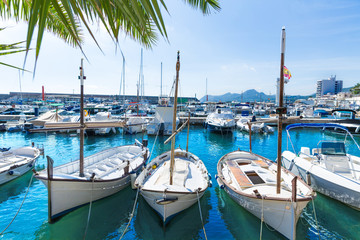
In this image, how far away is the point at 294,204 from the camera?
7.39 meters

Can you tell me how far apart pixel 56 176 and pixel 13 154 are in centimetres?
1043

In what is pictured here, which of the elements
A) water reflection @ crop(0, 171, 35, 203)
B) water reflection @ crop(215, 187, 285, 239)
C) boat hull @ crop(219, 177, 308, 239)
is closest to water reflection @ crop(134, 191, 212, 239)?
water reflection @ crop(215, 187, 285, 239)

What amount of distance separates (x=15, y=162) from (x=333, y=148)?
21772 millimetres

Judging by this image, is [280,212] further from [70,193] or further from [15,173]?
[15,173]

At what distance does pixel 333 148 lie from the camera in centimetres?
1239

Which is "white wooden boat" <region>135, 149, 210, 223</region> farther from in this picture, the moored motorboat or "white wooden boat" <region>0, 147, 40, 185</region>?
the moored motorboat

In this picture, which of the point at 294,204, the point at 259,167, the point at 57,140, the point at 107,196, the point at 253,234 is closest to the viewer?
the point at 294,204

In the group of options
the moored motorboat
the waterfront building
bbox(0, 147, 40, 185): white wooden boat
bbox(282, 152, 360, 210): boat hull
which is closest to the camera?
bbox(282, 152, 360, 210): boat hull

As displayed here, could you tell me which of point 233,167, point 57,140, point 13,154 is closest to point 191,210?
point 233,167

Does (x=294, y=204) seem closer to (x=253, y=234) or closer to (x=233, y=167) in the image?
(x=253, y=234)

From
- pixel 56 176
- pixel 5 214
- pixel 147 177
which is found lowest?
pixel 5 214

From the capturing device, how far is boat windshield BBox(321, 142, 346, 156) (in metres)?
12.3

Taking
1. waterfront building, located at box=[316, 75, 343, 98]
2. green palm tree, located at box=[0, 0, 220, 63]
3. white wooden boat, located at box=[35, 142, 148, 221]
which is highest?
waterfront building, located at box=[316, 75, 343, 98]

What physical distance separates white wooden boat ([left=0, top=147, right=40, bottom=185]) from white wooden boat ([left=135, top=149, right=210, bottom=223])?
930 centimetres
